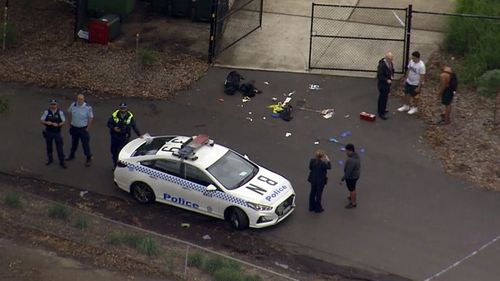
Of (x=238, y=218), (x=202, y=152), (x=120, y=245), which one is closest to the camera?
(x=120, y=245)

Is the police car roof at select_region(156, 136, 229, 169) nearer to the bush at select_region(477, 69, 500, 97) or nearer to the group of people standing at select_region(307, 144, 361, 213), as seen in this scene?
the group of people standing at select_region(307, 144, 361, 213)

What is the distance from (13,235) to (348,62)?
11515 mm

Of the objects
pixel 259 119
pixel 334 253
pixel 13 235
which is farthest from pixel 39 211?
pixel 259 119

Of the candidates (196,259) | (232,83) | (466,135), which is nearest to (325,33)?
(232,83)

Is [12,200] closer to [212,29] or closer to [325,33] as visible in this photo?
[212,29]

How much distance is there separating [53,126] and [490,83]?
9.90 m

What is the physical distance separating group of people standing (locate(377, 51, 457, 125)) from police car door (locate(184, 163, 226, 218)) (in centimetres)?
598

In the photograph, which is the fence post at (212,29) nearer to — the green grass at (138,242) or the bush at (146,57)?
the bush at (146,57)

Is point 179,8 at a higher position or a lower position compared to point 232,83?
higher

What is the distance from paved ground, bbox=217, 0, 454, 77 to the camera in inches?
1061

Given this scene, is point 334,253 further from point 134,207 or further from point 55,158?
point 55,158

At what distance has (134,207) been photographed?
20281 millimetres

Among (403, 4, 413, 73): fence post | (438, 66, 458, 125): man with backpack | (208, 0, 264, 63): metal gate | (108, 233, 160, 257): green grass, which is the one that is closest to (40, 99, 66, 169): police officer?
(108, 233, 160, 257): green grass

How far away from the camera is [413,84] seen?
2402 cm
